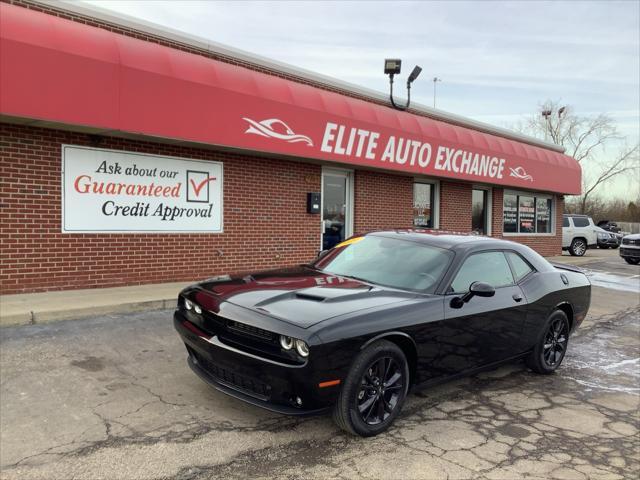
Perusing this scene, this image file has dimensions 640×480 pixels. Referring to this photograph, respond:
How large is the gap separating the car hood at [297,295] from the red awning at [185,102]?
167 inches

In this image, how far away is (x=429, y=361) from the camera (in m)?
3.90

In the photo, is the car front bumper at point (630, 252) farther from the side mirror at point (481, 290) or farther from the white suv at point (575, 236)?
the side mirror at point (481, 290)

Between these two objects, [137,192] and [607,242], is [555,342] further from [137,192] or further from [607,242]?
[607,242]

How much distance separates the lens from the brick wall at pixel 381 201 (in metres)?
12.7

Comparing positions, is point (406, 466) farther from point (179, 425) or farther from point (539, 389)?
point (539, 389)

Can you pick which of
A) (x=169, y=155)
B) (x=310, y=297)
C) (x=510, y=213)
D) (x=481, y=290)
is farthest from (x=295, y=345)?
(x=510, y=213)

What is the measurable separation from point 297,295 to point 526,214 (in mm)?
17567

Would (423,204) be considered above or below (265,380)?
above

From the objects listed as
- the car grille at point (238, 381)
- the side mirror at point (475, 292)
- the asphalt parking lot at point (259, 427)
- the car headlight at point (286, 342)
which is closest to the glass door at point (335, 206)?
the asphalt parking lot at point (259, 427)

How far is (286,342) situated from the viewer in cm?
322

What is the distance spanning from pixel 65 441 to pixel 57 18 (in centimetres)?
623

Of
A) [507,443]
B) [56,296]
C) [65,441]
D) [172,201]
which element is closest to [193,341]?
[65,441]

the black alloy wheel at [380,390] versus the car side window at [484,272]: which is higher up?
the car side window at [484,272]

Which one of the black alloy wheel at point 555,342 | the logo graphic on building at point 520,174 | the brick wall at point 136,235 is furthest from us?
the logo graphic on building at point 520,174
